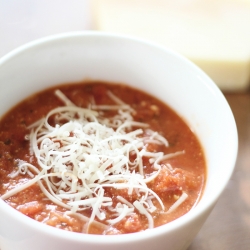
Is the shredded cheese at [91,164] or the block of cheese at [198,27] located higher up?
the block of cheese at [198,27]

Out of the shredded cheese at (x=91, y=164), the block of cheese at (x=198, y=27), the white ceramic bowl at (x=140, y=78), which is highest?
the block of cheese at (x=198, y=27)

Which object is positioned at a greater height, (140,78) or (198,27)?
(198,27)

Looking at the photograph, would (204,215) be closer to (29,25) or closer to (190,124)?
(190,124)

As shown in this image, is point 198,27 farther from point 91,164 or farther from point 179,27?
point 91,164

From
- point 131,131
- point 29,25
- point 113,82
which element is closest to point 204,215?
point 131,131

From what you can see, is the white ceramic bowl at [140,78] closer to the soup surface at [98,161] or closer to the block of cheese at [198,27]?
the soup surface at [98,161]

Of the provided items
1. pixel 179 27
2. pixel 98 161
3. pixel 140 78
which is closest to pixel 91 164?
pixel 98 161

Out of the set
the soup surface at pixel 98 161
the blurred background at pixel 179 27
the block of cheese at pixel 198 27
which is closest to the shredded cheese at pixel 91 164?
the soup surface at pixel 98 161
